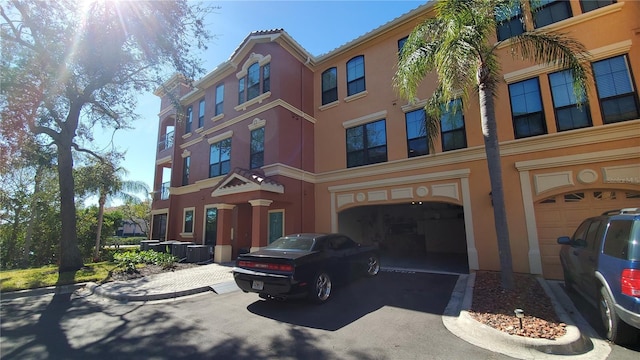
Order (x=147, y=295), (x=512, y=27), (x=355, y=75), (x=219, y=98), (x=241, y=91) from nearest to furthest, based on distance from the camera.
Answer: (x=147, y=295)
(x=512, y=27)
(x=355, y=75)
(x=241, y=91)
(x=219, y=98)

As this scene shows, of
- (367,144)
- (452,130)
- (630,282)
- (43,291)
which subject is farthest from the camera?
(367,144)

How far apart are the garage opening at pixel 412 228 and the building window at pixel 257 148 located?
17.9 ft

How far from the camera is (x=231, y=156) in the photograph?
1541cm

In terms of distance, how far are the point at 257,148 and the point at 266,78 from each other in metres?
3.56

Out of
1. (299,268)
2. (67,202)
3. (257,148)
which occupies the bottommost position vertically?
(299,268)

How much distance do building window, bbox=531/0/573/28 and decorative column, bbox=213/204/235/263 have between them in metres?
14.2

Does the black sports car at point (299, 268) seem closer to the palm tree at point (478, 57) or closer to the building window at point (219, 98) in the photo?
the palm tree at point (478, 57)

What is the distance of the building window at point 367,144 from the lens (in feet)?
41.5

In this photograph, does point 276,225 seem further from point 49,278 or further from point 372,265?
point 49,278

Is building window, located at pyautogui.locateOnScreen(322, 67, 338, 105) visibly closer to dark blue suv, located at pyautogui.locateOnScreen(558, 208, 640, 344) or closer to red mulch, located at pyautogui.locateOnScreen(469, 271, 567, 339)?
red mulch, located at pyautogui.locateOnScreen(469, 271, 567, 339)

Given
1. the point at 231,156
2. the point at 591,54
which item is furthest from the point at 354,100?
→ the point at 591,54

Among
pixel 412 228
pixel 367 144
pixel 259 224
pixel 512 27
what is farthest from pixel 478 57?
pixel 412 228

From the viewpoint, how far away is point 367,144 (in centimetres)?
1307

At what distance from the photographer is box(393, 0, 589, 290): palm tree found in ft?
21.0
